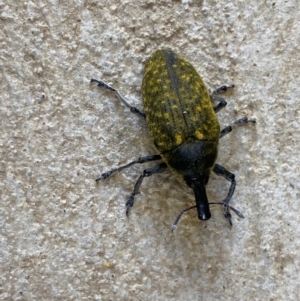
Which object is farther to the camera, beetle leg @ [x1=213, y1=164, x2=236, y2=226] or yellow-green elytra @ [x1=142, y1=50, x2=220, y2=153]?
beetle leg @ [x1=213, y1=164, x2=236, y2=226]

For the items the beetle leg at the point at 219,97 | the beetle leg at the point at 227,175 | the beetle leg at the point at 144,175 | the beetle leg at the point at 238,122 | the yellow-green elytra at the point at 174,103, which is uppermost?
the yellow-green elytra at the point at 174,103

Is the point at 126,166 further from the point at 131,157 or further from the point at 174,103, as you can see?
the point at 174,103

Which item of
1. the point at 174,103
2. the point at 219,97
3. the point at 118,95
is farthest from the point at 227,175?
the point at 118,95

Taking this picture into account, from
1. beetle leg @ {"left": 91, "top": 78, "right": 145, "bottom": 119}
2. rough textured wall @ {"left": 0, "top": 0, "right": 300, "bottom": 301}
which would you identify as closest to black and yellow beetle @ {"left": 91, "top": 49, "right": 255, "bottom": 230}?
beetle leg @ {"left": 91, "top": 78, "right": 145, "bottom": 119}

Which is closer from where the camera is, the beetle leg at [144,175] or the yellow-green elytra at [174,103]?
the yellow-green elytra at [174,103]

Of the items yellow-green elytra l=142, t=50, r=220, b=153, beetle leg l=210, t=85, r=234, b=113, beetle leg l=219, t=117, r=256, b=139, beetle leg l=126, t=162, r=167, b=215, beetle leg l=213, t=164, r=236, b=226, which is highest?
yellow-green elytra l=142, t=50, r=220, b=153

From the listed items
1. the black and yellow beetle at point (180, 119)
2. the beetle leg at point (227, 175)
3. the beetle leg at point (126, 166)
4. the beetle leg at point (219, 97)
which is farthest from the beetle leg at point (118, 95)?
the beetle leg at point (227, 175)

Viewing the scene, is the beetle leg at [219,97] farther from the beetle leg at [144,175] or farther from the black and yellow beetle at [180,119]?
the beetle leg at [144,175]

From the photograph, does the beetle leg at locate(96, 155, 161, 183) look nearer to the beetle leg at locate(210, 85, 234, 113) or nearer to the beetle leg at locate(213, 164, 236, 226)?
the beetle leg at locate(213, 164, 236, 226)
